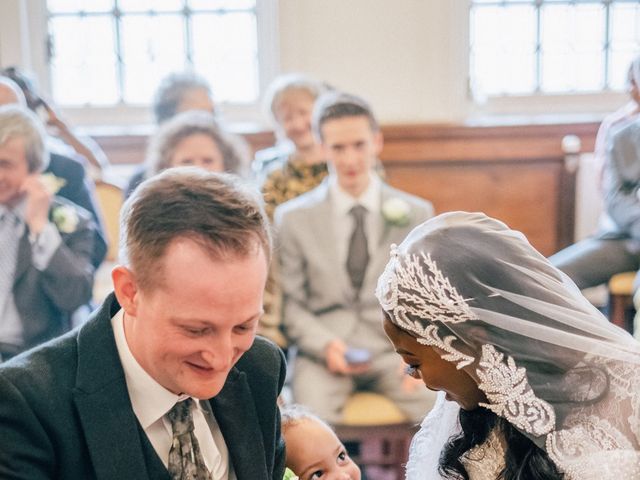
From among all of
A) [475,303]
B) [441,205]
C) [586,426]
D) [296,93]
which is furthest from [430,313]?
[441,205]

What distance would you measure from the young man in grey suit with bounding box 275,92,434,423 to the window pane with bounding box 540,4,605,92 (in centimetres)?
328

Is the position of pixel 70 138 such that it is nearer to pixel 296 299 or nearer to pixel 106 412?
pixel 296 299

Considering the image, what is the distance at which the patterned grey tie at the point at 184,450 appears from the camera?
2.12m

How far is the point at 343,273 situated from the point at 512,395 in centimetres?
243

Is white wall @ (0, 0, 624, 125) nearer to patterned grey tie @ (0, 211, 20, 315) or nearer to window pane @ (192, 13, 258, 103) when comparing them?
window pane @ (192, 13, 258, 103)

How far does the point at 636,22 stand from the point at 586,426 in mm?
6086

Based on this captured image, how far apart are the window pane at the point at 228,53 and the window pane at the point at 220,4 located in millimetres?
55

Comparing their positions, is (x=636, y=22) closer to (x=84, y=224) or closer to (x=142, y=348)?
(x=84, y=224)

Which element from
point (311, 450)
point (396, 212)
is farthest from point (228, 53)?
point (311, 450)

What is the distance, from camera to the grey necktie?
467cm

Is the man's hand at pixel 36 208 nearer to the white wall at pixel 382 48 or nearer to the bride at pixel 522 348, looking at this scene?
the bride at pixel 522 348

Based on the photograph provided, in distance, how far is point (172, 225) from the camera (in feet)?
6.46

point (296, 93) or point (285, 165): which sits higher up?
point (296, 93)

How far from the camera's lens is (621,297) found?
18.7ft
